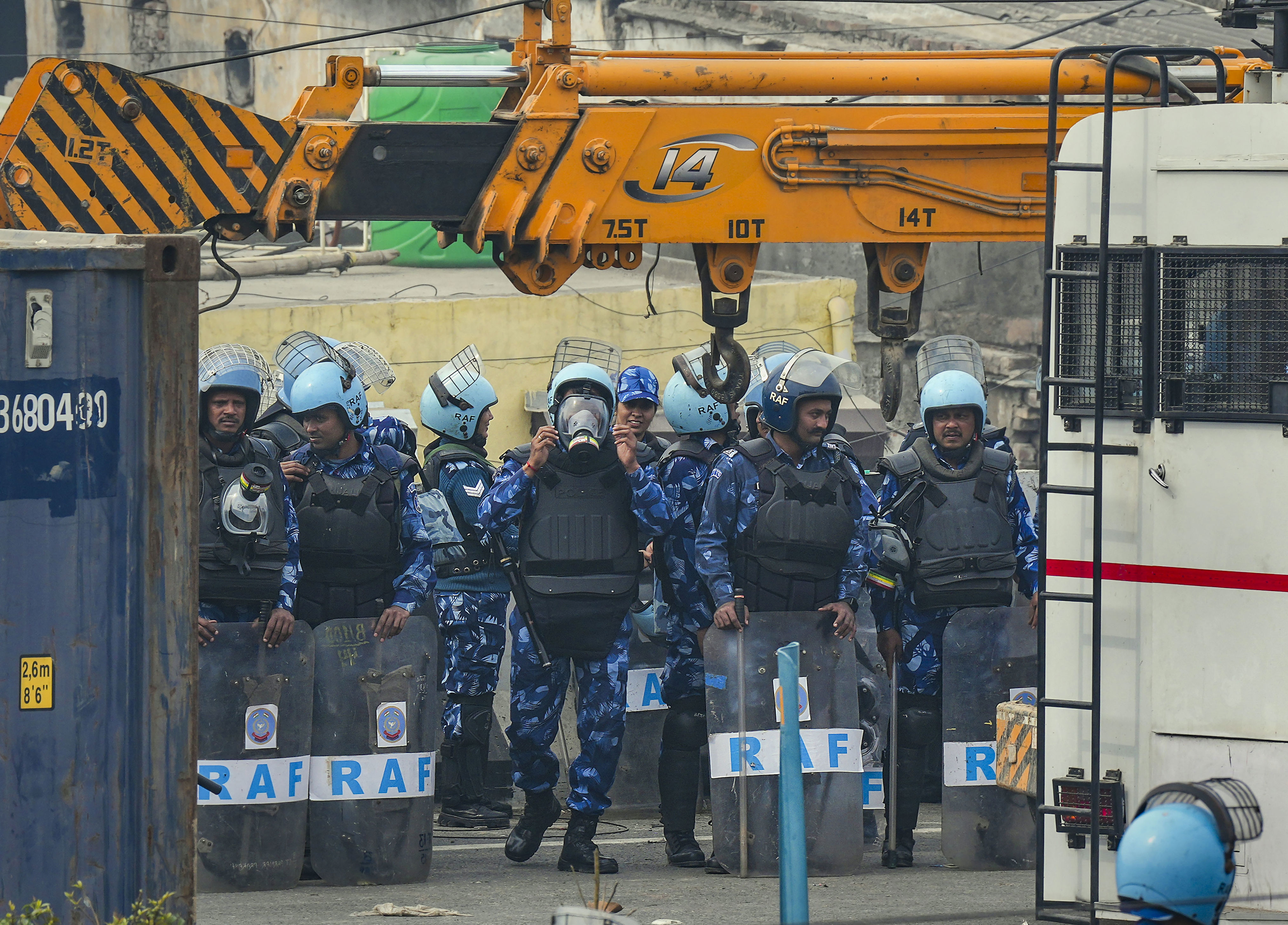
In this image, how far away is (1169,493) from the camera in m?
5.69

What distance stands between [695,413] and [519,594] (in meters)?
1.54

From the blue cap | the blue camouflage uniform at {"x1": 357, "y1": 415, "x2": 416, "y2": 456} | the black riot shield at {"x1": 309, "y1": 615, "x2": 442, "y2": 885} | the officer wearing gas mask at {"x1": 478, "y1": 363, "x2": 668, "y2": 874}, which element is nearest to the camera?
the black riot shield at {"x1": 309, "y1": 615, "x2": 442, "y2": 885}

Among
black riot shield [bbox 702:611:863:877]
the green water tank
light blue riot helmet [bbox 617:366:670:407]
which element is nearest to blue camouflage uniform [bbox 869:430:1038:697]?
black riot shield [bbox 702:611:863:877]

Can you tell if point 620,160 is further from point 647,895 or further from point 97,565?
point 97,565

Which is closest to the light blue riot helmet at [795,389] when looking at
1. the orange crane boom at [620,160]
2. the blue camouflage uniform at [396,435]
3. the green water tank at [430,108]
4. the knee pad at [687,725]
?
the orange crane boom at [620,160]

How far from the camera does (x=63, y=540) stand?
4.61 m

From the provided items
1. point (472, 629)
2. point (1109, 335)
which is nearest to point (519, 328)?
point (472, 629)

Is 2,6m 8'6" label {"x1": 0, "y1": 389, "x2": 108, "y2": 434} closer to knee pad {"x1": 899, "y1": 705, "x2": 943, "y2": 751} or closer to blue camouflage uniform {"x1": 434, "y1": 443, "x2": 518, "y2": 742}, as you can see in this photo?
knee pad {"x1": 899, "y1": 705, "x2": 943, "y2": 751}

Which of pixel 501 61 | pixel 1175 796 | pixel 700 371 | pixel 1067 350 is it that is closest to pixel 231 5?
pixel 501 61

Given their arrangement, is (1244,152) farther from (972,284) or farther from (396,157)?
(972,284)

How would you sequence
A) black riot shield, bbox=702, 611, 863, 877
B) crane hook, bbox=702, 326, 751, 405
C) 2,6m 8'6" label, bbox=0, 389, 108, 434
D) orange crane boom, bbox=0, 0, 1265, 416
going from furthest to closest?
black riot shield, bbox=702, 611, 863, 877 → crane hook, bbox=702, 326, 751, 405 → orange crane boom, bbox=0, 0, 1265, 416 → 2,6m 8'6" label, bbox=0, 389, 108, 434

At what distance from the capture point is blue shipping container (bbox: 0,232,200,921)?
180 inches

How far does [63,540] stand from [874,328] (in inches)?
158

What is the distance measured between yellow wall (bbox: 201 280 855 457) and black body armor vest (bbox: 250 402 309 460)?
7.43 meters
